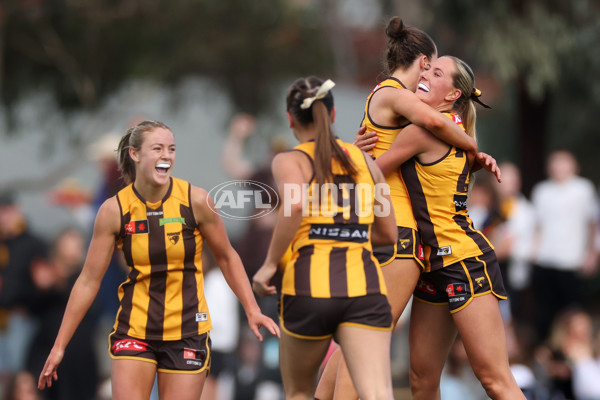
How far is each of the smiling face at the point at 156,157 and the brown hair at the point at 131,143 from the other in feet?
0.12

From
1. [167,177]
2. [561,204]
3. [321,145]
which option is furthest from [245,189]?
[561,204]

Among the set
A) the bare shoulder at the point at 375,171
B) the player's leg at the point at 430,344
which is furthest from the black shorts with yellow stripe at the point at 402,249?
the bare shoulder at the point at 375,171

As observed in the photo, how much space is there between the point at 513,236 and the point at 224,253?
5.42m

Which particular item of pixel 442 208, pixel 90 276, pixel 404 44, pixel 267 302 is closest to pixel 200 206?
pixel 90 276

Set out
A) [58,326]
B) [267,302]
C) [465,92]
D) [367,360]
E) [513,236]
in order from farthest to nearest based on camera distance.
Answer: [513,236], [58,326], [267,302], [465,92], [367,360]

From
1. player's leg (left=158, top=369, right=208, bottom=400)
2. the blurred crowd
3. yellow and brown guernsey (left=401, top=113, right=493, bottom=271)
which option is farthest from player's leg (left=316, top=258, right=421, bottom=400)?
the blurred crowd

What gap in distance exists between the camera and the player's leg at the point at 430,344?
17.6 feet

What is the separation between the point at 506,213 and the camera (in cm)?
1008

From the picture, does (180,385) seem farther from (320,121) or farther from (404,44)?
(404,44)

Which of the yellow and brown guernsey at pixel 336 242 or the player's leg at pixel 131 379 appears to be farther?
the player's leg at pixel 131 379

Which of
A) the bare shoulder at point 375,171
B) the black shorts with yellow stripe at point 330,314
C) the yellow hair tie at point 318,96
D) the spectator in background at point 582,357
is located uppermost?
the yellow hair tie at point 318,96

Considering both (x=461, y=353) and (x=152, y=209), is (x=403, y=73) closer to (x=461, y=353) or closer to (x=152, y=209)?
(x=152, y=209)

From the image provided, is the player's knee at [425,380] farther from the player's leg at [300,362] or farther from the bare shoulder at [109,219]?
the bare shoulder at [109,219]

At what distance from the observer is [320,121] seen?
470 centimetres
